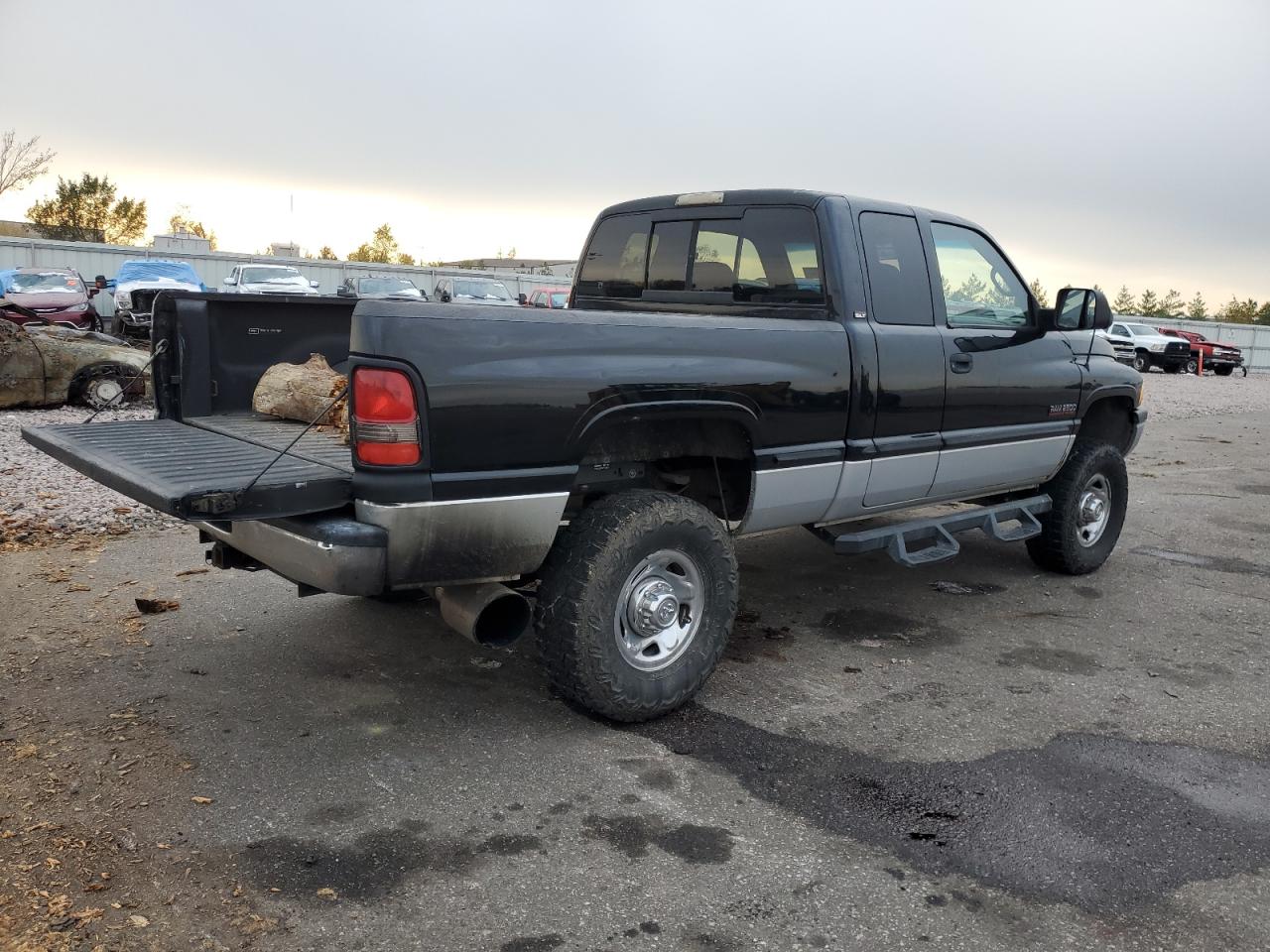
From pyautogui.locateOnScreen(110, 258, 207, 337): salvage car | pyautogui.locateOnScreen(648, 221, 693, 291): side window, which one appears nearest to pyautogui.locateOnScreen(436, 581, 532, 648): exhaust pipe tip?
pyautogui.locateOnScreen(648, 221, 693, 291): side window

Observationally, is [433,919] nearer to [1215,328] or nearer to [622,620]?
[622,620]

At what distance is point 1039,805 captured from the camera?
341cm

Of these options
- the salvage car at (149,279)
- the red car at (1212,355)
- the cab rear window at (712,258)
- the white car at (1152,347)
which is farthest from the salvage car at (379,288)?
the red car at (1212,355)

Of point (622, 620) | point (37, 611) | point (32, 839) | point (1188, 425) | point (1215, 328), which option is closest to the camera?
point (32, 839)

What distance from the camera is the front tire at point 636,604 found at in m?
3.66

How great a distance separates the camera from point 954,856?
121 inches

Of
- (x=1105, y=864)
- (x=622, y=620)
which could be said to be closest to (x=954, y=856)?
(x=1105, y=864)

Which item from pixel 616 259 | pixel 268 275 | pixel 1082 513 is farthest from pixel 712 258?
pixel 268 275

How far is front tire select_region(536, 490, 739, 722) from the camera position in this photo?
12.0 ft

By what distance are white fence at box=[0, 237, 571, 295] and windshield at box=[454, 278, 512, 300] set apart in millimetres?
7152

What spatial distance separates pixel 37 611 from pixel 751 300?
3771mm

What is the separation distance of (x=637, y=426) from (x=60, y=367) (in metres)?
9.95

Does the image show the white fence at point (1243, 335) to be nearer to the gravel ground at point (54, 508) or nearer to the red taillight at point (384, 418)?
the gravel ground at point (54, 508)

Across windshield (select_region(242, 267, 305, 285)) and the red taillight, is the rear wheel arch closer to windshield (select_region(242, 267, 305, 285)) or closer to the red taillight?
the red taillight
